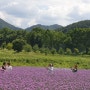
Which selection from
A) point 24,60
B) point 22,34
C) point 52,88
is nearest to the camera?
point 52,88

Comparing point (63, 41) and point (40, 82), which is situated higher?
point (63, 41)

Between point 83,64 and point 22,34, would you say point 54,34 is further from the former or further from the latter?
point 83,64

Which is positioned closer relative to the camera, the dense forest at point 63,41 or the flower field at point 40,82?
the flower field at point 40,82

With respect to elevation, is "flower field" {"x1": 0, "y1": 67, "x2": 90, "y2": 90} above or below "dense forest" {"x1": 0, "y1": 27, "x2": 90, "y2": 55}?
below

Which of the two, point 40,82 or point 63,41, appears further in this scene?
point 63,41

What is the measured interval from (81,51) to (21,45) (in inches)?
1199

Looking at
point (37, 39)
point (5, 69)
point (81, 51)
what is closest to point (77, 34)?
point (81, 51)

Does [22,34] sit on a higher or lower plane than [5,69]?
higher

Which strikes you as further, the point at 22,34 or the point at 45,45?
the point at 22,34

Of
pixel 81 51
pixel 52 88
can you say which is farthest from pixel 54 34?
pixel 52 88

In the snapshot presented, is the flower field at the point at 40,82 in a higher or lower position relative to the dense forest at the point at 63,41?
lower

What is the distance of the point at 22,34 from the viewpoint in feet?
618

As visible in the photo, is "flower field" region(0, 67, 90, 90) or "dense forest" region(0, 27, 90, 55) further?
"dense forest" region(0, 27, 90, 55)

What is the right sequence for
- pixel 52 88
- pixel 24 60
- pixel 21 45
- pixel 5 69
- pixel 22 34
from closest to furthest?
pixel 52 88
pixel 5 69
pixel 24 60
pixel 21 45
pixel 22 34
